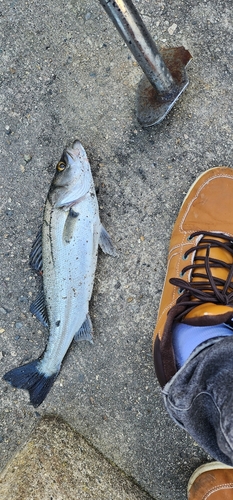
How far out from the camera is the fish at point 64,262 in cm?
256

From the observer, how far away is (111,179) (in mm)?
2787

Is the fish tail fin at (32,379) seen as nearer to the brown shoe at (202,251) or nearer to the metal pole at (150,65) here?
the brown shoe at (202,251)

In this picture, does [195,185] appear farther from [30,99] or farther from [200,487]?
[200,487]

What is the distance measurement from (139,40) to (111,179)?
0.87m

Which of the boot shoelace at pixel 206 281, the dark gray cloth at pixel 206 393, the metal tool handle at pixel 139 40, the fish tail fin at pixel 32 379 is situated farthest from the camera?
the fish tail fin at pixel 32 379

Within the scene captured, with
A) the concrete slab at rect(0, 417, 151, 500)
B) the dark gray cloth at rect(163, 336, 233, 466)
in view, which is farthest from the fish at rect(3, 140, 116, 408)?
the dark gray cloth at rect(163, 336, 233, 466)

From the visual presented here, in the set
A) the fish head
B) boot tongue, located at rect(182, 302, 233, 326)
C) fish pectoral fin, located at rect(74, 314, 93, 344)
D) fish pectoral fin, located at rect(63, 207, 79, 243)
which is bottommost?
fish pectoral fin, located at rect(74, 314, 93, 344)

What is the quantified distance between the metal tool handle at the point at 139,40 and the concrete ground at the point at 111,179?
1.05 ft

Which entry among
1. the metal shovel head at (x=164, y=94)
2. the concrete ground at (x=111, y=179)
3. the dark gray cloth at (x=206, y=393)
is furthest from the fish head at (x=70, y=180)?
the dark gray cloth at (x=206, y=393)

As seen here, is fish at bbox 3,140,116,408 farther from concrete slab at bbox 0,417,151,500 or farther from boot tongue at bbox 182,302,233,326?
boot tongue at bbox 182,302,233,326

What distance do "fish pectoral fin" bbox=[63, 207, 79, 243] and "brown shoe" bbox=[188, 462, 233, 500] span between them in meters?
1.56

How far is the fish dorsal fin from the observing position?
2703 mm

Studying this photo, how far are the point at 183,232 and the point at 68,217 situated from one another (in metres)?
0.69

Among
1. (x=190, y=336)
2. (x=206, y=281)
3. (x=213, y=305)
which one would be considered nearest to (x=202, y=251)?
(x=206, y=281)
